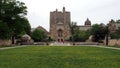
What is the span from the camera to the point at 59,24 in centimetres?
17138

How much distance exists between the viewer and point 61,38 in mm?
169500

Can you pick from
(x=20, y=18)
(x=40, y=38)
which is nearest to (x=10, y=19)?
(x=20, y=18)

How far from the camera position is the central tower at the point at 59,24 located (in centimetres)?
17012

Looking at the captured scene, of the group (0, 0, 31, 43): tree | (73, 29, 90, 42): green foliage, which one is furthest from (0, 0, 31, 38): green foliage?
(73, 29, 90, 42): green foliage

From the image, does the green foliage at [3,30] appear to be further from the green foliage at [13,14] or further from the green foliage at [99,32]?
the green foliage at [99,32]

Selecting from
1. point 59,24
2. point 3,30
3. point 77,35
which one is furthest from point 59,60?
point 59,24

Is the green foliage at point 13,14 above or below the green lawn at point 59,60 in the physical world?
above

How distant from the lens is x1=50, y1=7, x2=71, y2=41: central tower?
170m

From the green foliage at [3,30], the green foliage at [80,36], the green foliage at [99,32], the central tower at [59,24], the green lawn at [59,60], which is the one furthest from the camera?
the central tower at [59,24]

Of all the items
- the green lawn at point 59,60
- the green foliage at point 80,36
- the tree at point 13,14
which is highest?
the tree at point 13,14

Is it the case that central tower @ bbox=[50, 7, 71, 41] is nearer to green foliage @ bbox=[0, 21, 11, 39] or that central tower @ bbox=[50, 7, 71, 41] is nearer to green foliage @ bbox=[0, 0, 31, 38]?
green foliage @ bbox=[0, 0, 31, 38]

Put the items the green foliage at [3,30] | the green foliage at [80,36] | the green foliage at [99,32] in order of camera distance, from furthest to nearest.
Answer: the green foliage at [80,36] → the green foliage at [99,32] → the green foliage at [3,30]

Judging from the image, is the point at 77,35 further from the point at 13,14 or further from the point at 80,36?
the point at 13,14

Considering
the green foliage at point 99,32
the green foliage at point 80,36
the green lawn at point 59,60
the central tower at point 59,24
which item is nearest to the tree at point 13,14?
the green lawn at point 59,60
